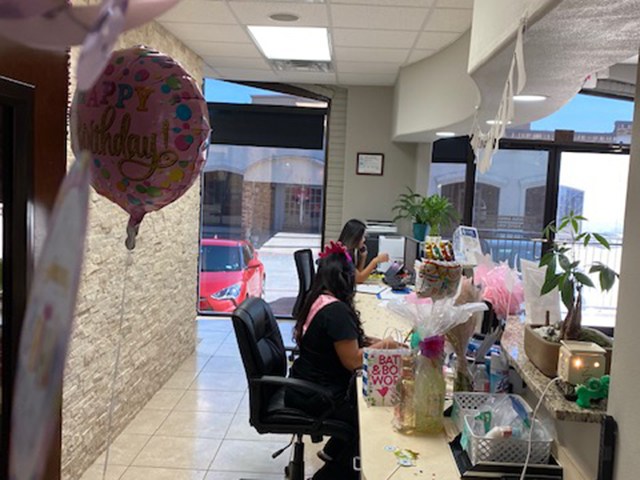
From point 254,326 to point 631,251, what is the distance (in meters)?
1.76

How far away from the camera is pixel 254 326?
262 centimetres

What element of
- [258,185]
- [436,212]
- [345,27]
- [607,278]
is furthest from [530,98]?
[258,185]

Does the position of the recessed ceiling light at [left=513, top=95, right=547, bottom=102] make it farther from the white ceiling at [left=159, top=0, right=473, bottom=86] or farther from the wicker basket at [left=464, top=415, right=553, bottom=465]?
the wicker basket at [left=464, top=415, right=553, bottom=465]

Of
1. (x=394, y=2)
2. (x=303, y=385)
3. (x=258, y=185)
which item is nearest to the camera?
(x=303, y=385)

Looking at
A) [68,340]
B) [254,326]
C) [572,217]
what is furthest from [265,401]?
[68,340]

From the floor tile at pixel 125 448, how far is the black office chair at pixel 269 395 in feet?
3.54

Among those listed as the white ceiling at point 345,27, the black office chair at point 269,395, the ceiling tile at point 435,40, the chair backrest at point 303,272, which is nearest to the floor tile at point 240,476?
the black office chair at point 269,395

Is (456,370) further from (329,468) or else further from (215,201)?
(215,201)

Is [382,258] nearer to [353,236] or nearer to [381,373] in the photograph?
[353,236]

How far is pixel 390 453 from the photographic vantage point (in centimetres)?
169

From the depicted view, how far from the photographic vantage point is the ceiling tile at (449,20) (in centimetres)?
327

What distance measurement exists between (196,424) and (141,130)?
2.82 metres

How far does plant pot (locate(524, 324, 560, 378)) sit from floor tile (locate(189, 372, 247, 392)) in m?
3.01

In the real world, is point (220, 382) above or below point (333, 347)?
below
